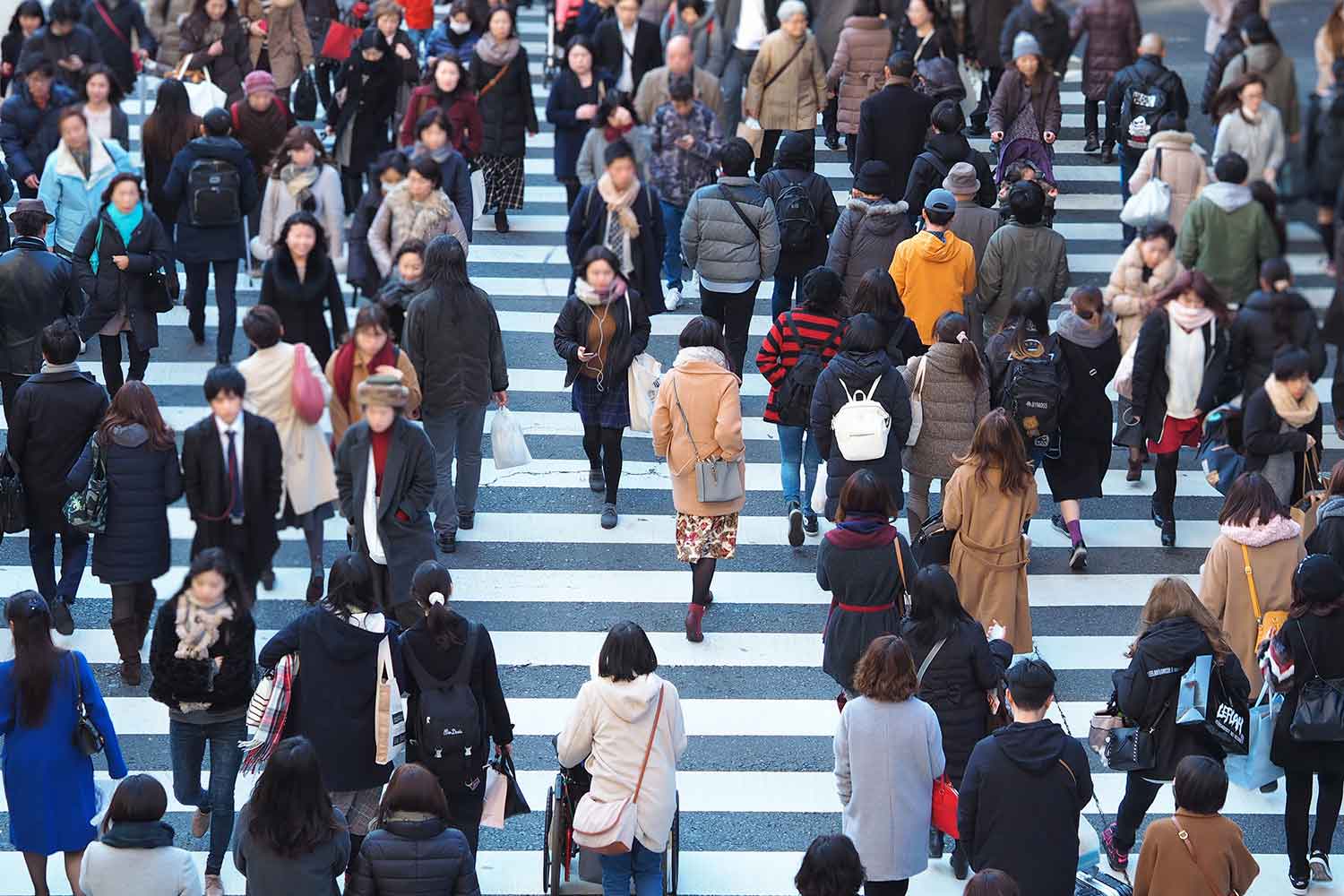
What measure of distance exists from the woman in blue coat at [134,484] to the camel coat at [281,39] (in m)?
7.24

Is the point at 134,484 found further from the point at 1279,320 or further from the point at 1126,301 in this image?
the point at 1279,320

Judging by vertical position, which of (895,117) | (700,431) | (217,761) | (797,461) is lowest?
(217,761)

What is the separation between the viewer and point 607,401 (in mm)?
9070

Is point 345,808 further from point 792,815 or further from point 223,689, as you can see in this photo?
point 792,815

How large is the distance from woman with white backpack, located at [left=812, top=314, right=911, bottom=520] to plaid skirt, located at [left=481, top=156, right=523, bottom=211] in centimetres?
550

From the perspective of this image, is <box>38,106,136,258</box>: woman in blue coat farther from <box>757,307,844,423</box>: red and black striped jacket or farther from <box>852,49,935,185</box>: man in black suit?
<box>852,49,935,185</box>: man in black suit

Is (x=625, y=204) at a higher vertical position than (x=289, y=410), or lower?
higher

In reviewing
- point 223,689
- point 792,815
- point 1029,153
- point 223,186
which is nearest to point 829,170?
point 1029,153

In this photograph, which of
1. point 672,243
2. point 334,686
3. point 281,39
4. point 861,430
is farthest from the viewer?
point 281,39

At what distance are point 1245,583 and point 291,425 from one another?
420 centimetres

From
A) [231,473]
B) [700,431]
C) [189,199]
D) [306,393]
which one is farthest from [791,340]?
[189,199]

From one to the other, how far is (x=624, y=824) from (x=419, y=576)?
1.12m

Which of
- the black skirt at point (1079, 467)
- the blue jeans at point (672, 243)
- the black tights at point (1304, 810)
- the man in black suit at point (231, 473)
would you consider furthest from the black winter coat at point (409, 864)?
the blue jeans at point (672, 243)

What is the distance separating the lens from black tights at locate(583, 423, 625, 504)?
9164mm
